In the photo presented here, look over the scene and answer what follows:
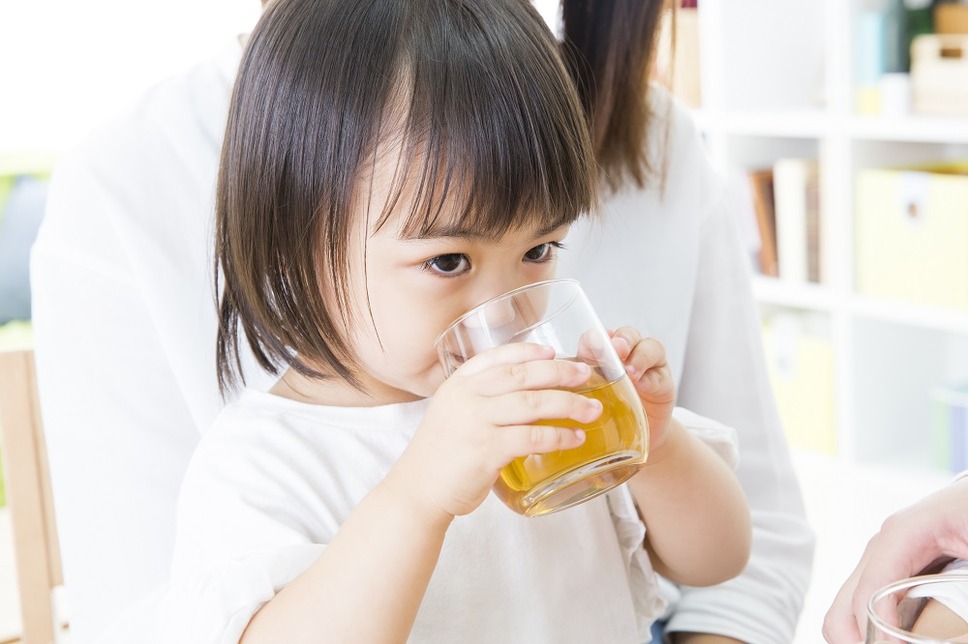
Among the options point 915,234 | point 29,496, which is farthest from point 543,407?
point 915,234

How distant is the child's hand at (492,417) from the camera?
726mm

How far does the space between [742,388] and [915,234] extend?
178 centimetres

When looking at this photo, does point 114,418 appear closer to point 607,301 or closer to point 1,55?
point 607,301

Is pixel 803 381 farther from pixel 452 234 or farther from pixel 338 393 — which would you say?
pixel 452 234

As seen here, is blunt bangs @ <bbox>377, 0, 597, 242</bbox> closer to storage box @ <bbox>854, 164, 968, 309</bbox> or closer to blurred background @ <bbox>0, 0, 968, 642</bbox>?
blurred background @ <bbox>0, 0, 968, 642</bbox>

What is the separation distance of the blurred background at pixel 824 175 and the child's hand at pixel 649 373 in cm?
194

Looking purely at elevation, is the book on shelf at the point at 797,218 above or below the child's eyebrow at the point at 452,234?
below

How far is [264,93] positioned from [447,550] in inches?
16.0

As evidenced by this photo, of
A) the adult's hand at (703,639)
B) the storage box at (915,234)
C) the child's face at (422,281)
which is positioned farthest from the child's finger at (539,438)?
the storage box at (915,234)

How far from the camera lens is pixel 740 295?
4.29 feet

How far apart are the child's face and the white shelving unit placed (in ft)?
7.61

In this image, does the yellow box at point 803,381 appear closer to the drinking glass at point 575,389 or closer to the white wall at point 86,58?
the white wall at point 86,58

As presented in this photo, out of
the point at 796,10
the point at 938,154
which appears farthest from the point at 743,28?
the point at 938,154

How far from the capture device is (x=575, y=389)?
0.74 metres
